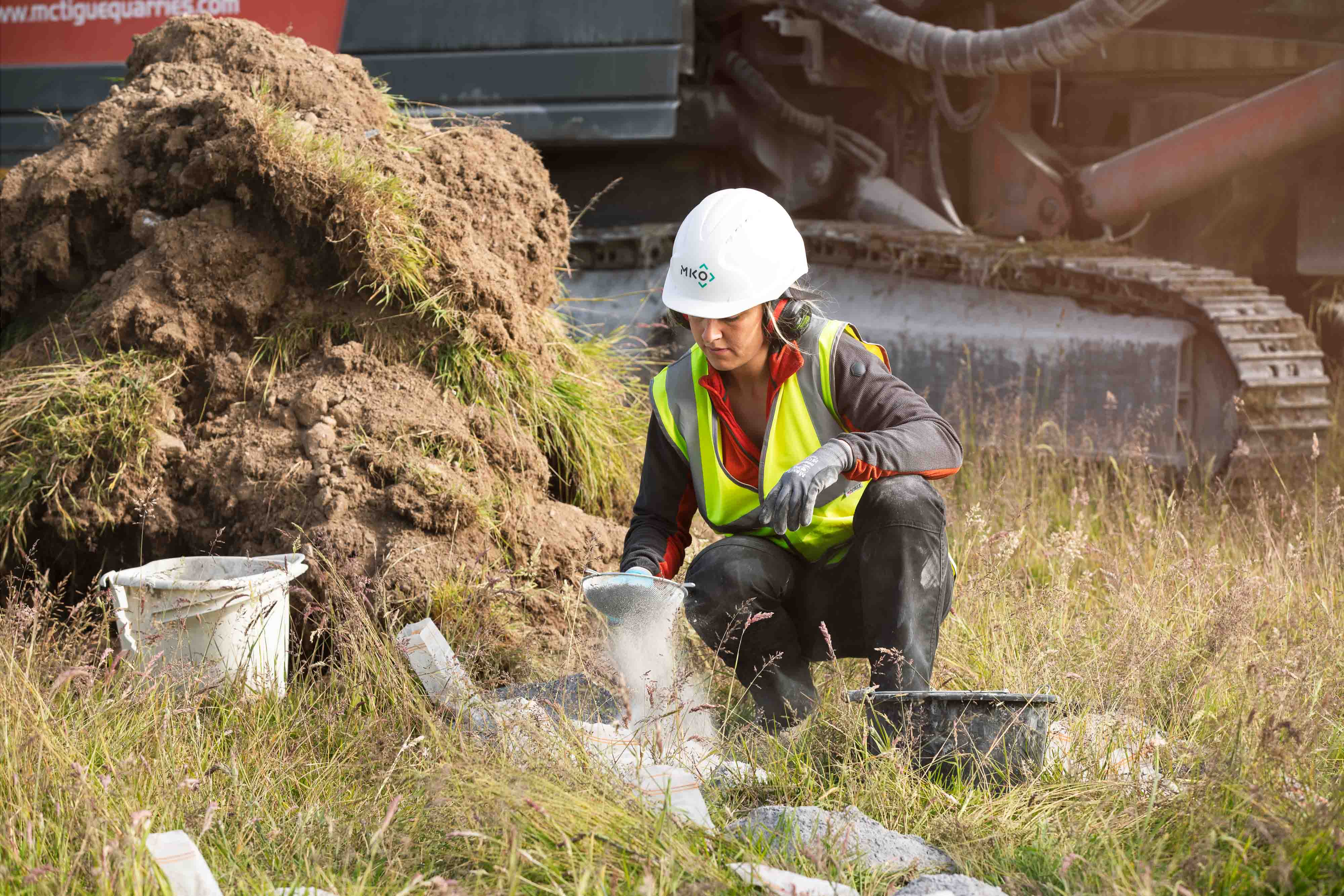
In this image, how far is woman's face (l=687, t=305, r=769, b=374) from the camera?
10.3 feet

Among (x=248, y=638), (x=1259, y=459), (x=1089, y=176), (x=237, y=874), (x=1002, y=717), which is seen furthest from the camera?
(x=1089, y=176)

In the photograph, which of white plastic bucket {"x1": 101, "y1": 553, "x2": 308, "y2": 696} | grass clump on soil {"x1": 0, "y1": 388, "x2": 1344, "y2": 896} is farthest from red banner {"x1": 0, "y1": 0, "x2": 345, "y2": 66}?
white plastic bucket {"x1": 101, "y1": 553, "x2": 308, "y2": 696}

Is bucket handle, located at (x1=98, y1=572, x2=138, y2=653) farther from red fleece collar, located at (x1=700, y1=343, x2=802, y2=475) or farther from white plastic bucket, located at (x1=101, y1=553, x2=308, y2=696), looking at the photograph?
red fleece collar, located at (x1=700, y1=343, x2=802, y2=475)

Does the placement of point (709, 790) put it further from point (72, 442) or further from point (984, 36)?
point (984, 36)

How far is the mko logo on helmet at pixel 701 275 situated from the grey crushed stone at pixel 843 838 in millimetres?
1217

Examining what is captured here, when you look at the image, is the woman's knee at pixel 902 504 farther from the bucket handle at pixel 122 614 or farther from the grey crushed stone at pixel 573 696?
the bucket handle at pixel 122 614

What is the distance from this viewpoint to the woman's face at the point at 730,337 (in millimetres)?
3141

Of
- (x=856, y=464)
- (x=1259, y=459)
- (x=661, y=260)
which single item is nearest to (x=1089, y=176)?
(x=1259, y=459)

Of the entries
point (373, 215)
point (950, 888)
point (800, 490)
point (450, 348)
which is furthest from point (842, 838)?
point (373, 215)

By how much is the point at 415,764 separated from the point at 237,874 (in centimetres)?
55

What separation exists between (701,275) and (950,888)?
4.88ft

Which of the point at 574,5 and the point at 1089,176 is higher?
the point at 574,5

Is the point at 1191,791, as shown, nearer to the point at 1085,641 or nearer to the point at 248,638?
the point at 1085,641

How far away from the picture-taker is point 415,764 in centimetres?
301
